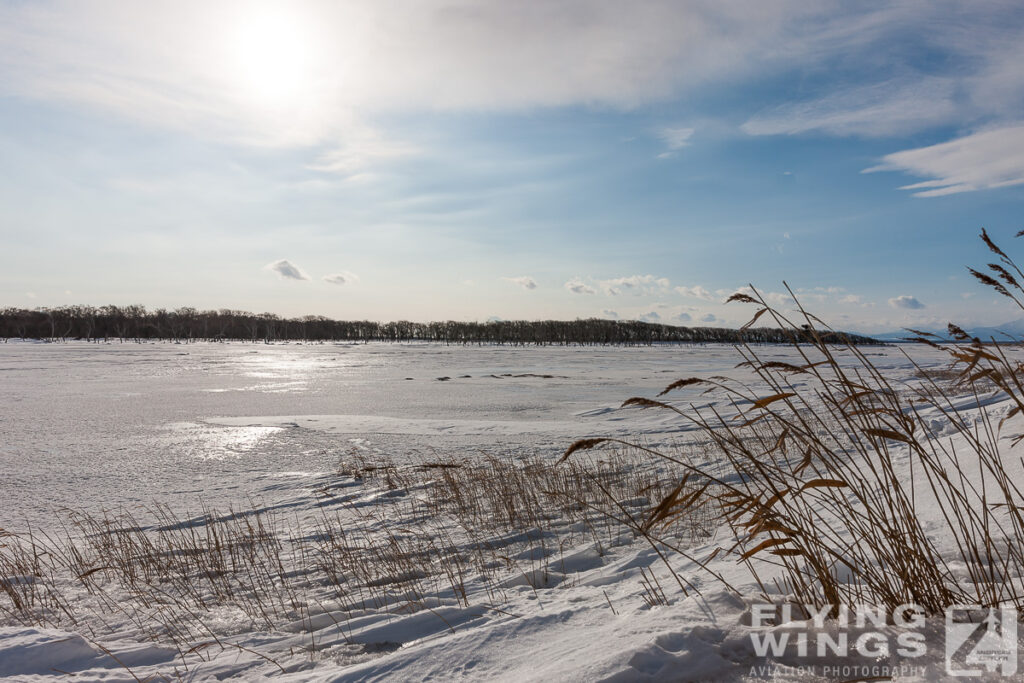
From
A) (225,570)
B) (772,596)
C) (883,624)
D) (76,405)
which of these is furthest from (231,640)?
(76,405)

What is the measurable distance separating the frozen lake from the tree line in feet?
325

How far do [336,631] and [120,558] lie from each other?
144 inches

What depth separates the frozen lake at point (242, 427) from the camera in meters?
10.2

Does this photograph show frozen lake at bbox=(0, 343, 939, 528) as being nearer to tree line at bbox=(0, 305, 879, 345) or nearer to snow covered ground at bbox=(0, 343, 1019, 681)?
snow covered ground at bbox=(0, 343, 1019, 681)

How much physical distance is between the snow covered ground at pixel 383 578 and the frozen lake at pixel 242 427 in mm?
86

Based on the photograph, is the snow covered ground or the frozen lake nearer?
the snow covered ground

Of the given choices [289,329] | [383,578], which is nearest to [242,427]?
[383,578]

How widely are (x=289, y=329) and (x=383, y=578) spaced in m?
157

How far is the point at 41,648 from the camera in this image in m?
3.60

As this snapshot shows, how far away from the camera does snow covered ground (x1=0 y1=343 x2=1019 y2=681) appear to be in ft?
7.97

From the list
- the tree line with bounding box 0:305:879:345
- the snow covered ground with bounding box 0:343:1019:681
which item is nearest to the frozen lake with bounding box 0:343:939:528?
the snow covered ground with bounding box 0:343:1019:681

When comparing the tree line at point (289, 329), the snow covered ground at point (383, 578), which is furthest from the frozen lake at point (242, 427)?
the tree line at point (289, 329)

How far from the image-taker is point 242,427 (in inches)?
644

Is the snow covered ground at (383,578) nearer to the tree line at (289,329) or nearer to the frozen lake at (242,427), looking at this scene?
the frozen lake at (242,427)
